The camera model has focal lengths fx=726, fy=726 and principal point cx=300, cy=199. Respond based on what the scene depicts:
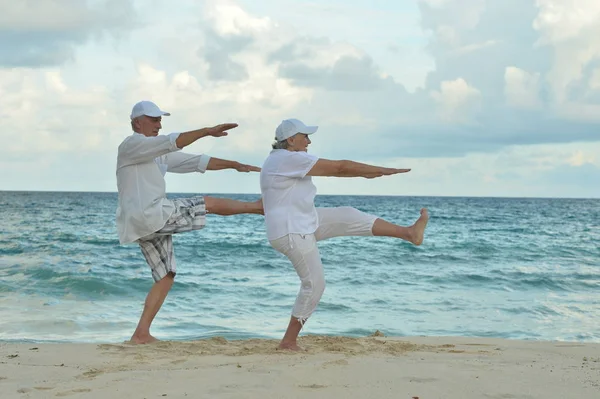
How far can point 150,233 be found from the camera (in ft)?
19.2

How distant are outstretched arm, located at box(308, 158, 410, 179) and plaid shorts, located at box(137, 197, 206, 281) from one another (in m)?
1.31

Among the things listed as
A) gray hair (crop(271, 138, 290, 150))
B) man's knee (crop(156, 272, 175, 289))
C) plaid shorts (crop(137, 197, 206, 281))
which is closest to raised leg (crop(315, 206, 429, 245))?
gray hair (crop(271, 138, 290, 150))

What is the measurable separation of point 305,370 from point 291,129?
1.80m

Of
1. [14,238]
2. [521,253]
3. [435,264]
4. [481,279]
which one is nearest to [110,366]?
[481,279]

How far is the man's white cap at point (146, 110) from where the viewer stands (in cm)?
591

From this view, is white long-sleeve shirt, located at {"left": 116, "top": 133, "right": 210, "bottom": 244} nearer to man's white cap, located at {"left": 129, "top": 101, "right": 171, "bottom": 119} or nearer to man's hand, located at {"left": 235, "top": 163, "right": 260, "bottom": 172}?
man's white cap, located at {"left": 129, "top": 101, "right": 171, "bottom": 119}

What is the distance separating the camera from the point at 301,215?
5.44 m

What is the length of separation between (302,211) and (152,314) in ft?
5.95

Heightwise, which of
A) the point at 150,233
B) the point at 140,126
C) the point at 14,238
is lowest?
the point at 14,238

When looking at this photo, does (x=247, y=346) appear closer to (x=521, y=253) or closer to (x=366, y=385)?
(x=366, y=385)

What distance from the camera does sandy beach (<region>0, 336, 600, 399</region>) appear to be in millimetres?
4207

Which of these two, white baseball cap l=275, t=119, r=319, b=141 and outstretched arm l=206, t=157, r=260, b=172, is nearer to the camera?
white baseball cap l=275, t=119, r=319, b=141

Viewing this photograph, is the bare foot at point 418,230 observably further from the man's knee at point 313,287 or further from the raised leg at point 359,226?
the man's knee at point 313,287

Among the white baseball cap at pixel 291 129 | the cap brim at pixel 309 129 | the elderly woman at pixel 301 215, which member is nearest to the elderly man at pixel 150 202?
the elderly woman at pixel 301 215
